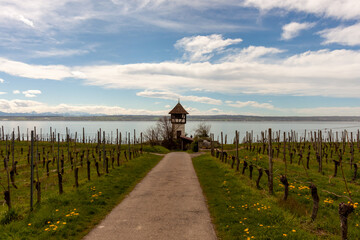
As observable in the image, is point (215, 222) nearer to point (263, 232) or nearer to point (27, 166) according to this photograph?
point (263, 232)

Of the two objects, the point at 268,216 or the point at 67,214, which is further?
the point at 67,214

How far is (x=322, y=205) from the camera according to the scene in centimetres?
1130

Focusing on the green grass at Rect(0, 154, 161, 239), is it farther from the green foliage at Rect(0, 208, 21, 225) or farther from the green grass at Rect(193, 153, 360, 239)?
the green grass at Rect(193, 153, 360, 239)

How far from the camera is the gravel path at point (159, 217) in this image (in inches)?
303

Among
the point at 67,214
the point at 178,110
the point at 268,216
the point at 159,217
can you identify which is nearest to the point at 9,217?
the point at 67,214

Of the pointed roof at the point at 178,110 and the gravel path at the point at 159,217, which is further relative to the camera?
the pointed roof at the point at 178,110

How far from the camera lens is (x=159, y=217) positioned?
30.6ft

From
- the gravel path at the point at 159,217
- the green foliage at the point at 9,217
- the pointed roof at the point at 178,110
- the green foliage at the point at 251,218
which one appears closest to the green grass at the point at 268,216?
the green foliage at the point at 251,218

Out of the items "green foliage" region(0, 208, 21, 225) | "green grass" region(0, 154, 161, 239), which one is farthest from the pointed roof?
"green foliage" region(0, 208, 21, 225)

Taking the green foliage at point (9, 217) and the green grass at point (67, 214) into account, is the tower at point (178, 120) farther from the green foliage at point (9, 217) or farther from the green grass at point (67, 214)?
the green foliage at point (9, 217)

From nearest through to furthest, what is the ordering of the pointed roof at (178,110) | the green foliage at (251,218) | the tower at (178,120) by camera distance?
the green foliage at (251,218), the tower at (178,120), the pointed roof at (178,110)

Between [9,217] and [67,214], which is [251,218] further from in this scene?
[9,217]

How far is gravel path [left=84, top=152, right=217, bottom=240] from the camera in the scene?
7703 millimetres

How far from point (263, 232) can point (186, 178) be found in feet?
35.1
